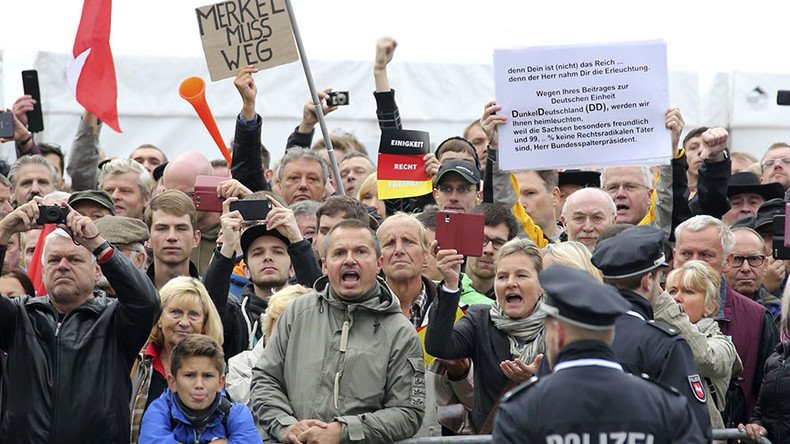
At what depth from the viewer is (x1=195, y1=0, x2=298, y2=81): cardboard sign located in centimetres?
964

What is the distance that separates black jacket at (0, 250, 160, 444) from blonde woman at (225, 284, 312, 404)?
0.55 m

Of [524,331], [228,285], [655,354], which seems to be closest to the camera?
[655,354]

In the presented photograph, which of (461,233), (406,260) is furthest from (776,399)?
(406,260)

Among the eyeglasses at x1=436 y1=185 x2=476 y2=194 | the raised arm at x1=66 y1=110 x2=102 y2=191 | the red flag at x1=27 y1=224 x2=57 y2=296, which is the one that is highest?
the raised arm at x1=66 y1=110 x2=102 y2=191

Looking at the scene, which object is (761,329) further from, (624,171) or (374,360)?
(374,360)

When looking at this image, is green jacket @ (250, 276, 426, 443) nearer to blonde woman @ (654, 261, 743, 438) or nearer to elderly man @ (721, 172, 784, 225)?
blonde woman @ (654, 261, 743, 438)

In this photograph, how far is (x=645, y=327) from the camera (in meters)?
5.89

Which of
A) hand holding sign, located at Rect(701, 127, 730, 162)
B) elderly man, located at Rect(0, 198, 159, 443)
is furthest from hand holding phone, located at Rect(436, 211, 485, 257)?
hand holding sign, located at Rect(701, 127, 730, 162)

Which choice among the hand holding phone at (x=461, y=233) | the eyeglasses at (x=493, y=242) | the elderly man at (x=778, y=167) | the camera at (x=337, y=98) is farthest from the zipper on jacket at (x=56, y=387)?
the elderly man at (x=778, y=167)

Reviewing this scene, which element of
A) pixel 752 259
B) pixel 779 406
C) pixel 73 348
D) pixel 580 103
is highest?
pixel 580 103

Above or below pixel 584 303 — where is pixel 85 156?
above

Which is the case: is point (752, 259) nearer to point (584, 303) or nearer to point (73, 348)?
point (73, 348)

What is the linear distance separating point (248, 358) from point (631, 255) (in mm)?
2222

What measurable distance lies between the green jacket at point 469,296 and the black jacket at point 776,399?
1.45 metres
